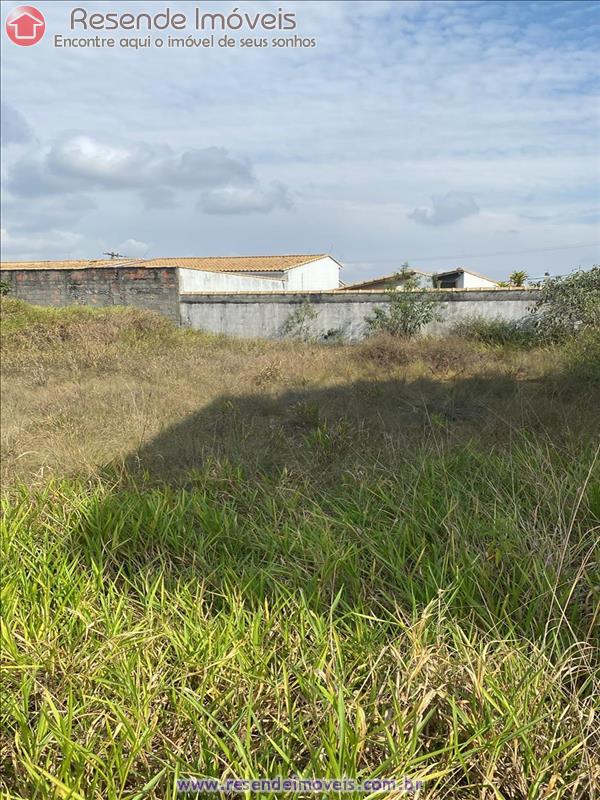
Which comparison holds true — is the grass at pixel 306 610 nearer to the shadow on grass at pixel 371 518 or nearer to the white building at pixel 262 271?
the shadow on grass at pixel 371 518

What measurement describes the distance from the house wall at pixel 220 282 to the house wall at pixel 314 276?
35.0 inches

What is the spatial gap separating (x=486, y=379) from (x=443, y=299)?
509cm

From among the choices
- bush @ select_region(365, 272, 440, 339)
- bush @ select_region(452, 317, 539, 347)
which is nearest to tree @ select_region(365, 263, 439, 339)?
bush @ select_region(365, 272, 440, 339)

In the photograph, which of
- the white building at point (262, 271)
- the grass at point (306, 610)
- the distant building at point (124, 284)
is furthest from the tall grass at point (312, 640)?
the white building at point (262, 271)

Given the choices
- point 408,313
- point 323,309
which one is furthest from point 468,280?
point 408,313

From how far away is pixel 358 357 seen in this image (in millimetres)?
9391

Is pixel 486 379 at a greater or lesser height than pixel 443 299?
lesser

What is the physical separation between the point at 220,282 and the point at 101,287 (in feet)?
11.9

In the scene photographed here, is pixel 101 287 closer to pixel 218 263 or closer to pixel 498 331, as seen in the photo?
pixel 218 263

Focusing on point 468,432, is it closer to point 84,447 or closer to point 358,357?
point 84,447

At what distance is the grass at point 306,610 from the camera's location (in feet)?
5.11

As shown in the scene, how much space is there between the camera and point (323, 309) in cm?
1263

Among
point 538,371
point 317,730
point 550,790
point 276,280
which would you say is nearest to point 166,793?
point 317,730

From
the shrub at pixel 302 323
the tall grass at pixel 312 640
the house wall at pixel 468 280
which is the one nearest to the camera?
the tall grass at pixel 312 640
